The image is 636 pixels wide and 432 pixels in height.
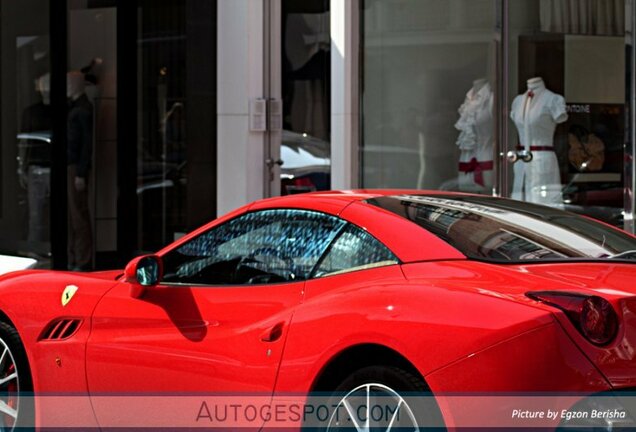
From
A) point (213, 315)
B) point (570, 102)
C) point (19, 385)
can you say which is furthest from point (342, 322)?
point (570, 102)

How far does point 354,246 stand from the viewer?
16.0 ft

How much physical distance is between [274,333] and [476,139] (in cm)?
680

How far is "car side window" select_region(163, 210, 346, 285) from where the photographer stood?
5.03 meters

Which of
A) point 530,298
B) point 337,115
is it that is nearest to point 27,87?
point 337,115

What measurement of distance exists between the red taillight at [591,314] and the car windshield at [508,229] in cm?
57

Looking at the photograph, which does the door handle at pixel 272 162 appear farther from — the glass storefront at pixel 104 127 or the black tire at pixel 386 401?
the black tire at pixel 386 401

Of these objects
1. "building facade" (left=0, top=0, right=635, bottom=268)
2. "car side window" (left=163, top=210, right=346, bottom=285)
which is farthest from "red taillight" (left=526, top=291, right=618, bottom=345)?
"building facade" (left=0, top=0, right=635, bottom=268)

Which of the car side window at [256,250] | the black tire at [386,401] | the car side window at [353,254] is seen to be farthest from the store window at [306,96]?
the black tire at [386,401]

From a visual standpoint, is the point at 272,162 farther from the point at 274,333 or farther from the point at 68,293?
the point at 274,333

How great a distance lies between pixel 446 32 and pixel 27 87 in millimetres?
6068

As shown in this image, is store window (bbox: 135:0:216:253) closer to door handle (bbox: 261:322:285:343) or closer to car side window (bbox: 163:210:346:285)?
car side window (bbox: 163:210:346:285)

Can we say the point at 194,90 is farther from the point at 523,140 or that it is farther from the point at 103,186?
the point at 523,140

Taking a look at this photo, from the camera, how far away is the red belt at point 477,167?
11117 millimetres

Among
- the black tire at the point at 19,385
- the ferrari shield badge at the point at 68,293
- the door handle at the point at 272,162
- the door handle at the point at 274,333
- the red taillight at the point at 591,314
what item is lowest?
the black tire at the point at 19,385
